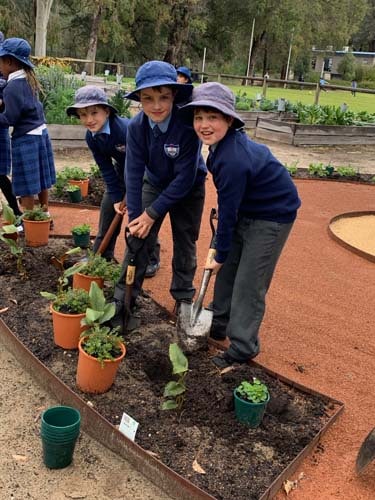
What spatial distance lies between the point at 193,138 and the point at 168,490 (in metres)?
1.83

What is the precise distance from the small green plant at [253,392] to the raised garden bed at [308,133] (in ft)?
32.7

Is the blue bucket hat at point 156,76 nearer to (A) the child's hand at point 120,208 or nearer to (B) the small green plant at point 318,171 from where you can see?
(A) the child's hand at point 120,208

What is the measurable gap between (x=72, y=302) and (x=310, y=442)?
1.51 metres

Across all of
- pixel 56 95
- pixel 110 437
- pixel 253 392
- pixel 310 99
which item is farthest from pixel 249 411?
pixel 310 99

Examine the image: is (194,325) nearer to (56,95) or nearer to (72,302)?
(72,302)

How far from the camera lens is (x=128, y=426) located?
247 centimetres

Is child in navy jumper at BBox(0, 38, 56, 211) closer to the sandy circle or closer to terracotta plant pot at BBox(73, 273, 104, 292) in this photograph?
terracotta plant pot at BBox(73, 273, 104, 292)

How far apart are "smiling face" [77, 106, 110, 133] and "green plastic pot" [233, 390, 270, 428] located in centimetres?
198

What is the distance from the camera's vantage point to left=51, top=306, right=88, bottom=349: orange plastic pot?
3.02 m

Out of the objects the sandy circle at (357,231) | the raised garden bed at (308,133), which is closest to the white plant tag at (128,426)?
the sandy circle at (357,231)

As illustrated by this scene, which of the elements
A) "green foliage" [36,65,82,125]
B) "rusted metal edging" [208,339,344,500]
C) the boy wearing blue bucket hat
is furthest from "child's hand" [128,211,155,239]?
"green foliage" [36,65,82,125]

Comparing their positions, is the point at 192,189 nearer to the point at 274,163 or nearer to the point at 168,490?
the point at 274,163

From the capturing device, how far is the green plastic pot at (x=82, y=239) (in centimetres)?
462

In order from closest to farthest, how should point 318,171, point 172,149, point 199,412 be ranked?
point 199,412 → point 172,149 → point 318,171
